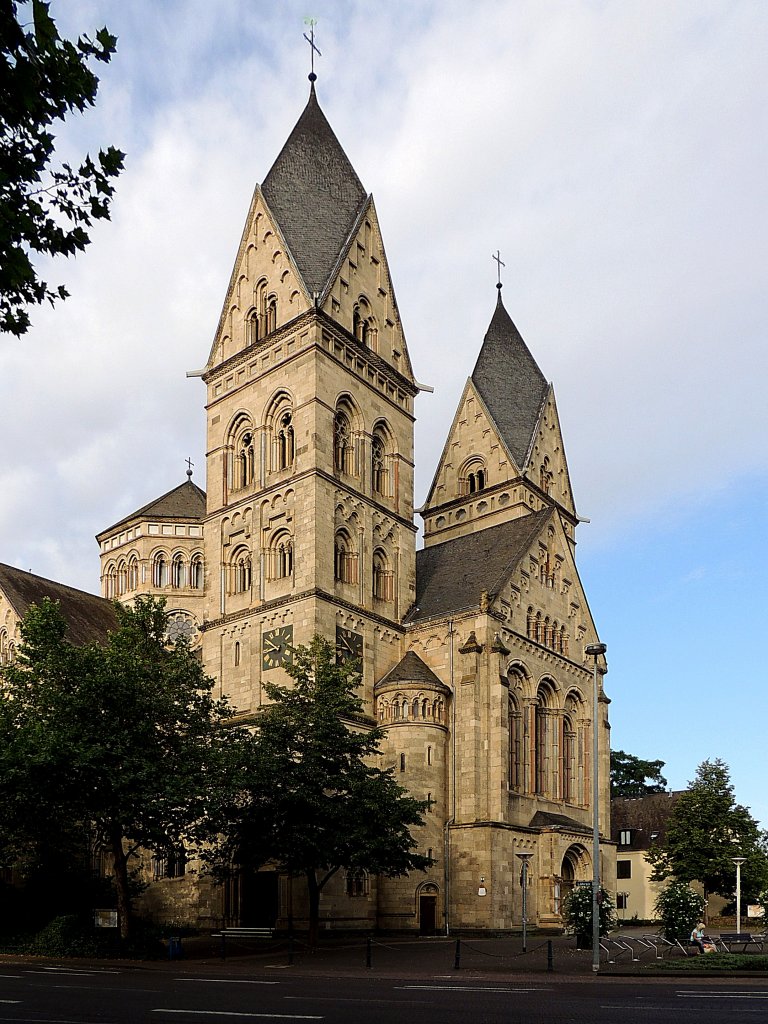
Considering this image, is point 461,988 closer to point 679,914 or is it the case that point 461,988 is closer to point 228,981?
point 228,981

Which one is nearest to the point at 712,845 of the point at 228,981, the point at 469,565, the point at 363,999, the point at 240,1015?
the point at 469,565

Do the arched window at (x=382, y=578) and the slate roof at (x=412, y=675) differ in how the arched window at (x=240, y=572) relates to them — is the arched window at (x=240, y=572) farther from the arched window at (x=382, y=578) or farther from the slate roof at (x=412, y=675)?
the slate roof at (x=412, y=675)

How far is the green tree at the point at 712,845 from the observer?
59.8m

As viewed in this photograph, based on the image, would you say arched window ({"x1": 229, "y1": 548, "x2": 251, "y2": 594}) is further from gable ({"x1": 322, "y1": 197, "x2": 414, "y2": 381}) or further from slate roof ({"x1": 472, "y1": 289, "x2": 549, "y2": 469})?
slate roof ({"x1": 472, "y1": 289, "x2": 549, "y2": 469})

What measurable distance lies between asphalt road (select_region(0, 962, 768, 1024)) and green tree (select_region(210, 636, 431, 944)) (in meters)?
6.63

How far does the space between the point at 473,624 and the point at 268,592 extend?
900 cm

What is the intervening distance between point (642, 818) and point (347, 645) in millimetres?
42183

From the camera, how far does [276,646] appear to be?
4634cm

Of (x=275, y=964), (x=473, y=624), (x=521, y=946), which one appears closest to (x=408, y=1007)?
(x=275, y=964)

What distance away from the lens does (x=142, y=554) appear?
63469mm

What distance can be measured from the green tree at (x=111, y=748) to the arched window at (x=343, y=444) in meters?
16.9

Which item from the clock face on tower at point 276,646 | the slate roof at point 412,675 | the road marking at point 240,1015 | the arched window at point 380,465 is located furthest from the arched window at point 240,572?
the road marking at point 240,1015

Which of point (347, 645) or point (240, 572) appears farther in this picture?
point (240, 572)

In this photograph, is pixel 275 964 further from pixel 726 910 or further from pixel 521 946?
pixel 726 910
